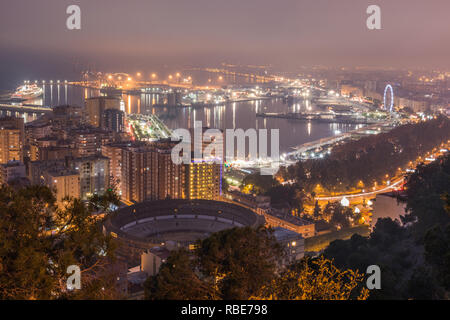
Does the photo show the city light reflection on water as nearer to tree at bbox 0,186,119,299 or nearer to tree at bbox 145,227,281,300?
tree at bbox 145,227,281,300

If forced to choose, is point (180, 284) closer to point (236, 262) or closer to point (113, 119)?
point (236, 262)

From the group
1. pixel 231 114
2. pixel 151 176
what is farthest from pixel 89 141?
pixel 231 114

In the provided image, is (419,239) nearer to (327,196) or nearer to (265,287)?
(265,287)

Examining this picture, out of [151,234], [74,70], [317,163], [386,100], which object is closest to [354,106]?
[386,100]

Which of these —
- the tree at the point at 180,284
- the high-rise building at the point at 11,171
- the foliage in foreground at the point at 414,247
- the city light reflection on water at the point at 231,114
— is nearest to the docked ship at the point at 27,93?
the city light reflection on water at the point at 231,114
